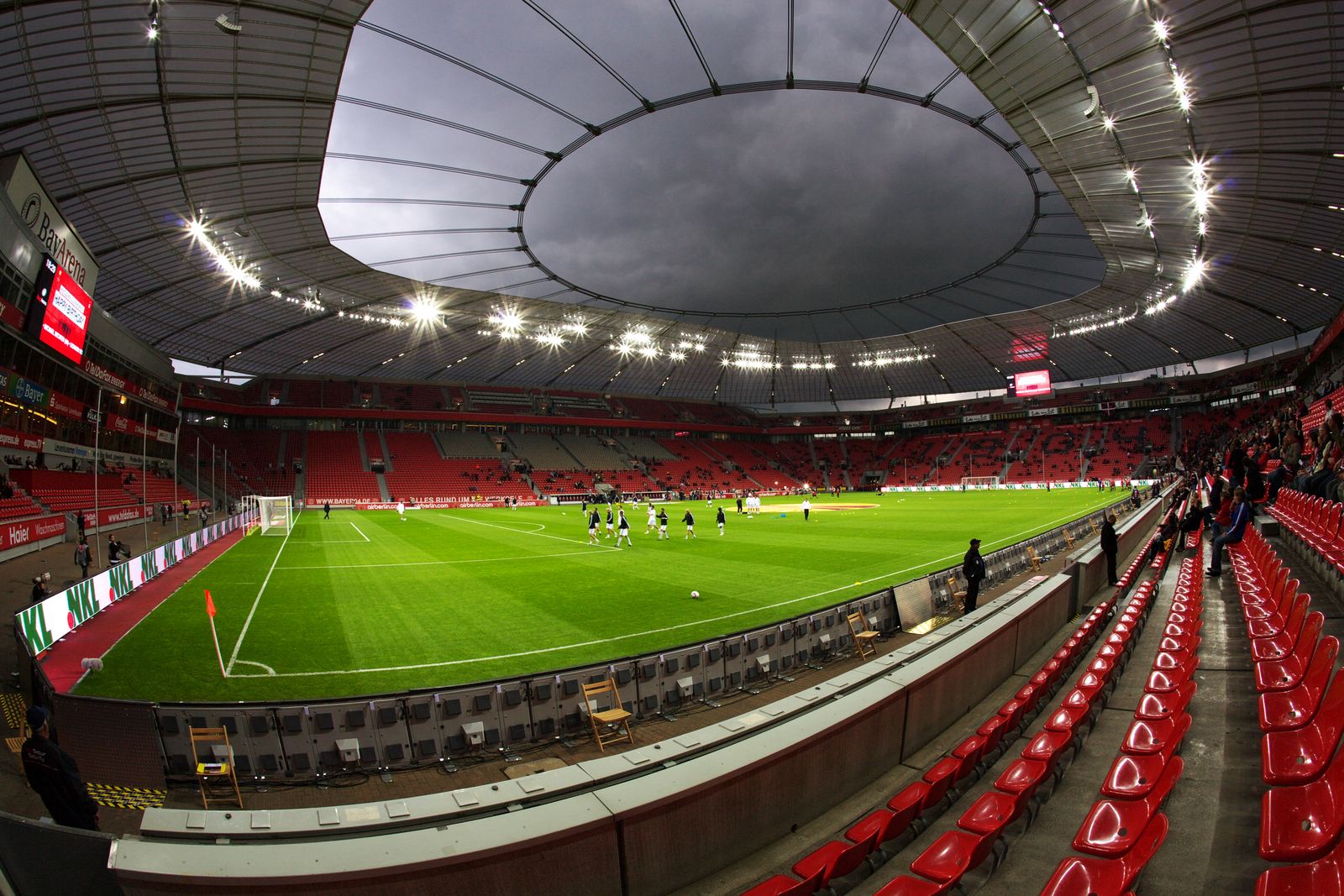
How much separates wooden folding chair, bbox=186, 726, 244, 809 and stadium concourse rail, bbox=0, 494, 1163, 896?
97 centimetres

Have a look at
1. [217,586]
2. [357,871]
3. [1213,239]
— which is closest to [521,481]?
[217,586]

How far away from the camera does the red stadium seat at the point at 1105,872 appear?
3047 millimetres

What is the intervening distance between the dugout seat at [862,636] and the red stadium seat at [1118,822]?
776 cm

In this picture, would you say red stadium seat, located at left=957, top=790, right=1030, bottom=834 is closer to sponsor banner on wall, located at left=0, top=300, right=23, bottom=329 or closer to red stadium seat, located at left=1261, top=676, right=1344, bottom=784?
red stadium seat, located at left=1261, top=676, right=1344, bottom=784

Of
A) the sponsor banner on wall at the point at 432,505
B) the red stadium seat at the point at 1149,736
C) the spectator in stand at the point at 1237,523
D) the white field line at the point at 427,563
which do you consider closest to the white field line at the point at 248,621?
the white field line at the point at 427,563

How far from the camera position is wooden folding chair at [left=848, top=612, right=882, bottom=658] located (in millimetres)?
11727

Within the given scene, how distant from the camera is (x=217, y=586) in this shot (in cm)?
1953

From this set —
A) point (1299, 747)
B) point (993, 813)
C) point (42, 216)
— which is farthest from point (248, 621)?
point (42, 216)

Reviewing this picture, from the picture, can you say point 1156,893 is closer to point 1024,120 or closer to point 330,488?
point 1024,120

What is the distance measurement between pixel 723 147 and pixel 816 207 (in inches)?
478

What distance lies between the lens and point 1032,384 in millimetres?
67938

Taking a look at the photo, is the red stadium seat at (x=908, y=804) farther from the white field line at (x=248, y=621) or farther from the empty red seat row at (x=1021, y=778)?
the white field line at (x=248, y=621)

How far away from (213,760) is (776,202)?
4160cm

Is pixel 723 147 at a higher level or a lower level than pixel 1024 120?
higher
